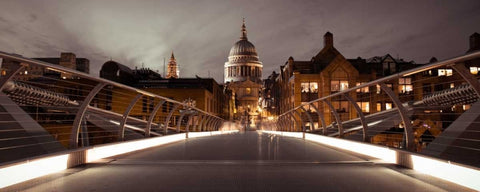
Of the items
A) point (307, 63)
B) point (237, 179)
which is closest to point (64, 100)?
point (237, 179)

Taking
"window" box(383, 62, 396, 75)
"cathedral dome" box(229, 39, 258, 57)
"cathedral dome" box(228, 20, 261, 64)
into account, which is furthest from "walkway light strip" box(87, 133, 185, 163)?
"cathedral dome" box(229, 39, 258, 57)

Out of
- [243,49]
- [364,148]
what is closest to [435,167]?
[364,148]

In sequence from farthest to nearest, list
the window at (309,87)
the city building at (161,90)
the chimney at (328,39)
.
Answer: the chimney at (328,39), the city building at (161,90), the window at (309,87)

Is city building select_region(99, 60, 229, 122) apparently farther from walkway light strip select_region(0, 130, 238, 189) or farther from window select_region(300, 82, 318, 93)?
walkway light strip select_region(0, 130, 238, 189)

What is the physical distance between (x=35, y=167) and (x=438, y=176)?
15.5 feet

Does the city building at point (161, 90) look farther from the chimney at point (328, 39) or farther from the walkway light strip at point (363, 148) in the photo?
the walkway light strip at point (363, 148)

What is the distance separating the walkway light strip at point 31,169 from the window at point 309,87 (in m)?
48.5

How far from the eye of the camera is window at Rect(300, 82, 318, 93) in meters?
52.0

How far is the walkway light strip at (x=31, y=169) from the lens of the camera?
12.3 feet

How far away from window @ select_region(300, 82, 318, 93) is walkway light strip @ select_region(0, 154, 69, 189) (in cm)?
4855

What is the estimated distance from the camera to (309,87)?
172ft

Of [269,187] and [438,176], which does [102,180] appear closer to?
[269,187]

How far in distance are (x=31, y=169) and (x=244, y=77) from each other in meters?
140

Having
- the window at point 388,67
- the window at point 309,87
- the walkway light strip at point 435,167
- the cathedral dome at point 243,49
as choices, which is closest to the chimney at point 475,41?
the window at point 388,67
